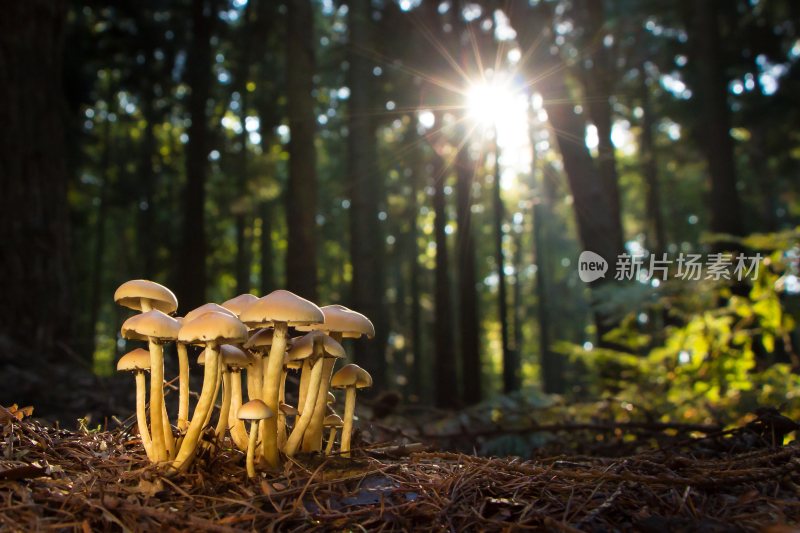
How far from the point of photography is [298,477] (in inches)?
89.3

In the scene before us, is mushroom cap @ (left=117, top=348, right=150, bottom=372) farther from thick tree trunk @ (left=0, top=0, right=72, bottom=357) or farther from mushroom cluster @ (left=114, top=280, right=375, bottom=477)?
thick tree trunk @ (left=0, top=0, right=72, bottom=357)

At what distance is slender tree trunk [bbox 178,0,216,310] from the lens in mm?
9492

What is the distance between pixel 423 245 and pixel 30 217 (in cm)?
2698

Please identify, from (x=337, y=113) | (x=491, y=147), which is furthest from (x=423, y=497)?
(x=337, y=113)

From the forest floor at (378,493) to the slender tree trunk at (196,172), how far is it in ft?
23.2

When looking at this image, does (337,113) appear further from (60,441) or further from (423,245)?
(60,441)

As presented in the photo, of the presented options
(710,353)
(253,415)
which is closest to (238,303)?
(253,415)

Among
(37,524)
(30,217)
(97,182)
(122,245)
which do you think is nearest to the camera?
(37,524)

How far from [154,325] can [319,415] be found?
79cm

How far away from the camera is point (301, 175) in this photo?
7.13m

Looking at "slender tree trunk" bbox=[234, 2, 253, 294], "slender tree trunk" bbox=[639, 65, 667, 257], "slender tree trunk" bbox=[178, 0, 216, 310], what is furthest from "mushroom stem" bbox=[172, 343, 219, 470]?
"slender tree trunk" bbox=[639, 65, 667, 257]

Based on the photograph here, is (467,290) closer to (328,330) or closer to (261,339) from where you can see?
(328,330)

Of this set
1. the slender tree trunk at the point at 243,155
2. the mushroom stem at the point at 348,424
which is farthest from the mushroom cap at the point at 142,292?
the slender tree trunk at the point at 243,155

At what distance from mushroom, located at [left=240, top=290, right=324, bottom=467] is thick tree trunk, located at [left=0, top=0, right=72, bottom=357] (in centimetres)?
398
